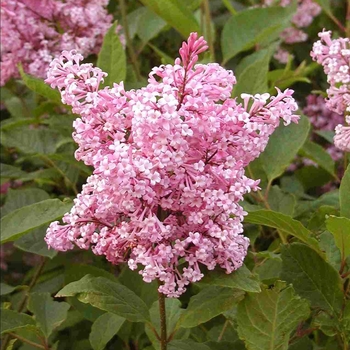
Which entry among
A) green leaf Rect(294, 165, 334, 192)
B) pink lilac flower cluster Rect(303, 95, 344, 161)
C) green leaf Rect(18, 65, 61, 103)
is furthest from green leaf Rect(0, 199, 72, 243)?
pink lilac flower cluster Rect(303, 95, 344, 161)

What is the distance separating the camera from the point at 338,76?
108 centimetres

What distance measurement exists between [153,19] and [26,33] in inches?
15.3

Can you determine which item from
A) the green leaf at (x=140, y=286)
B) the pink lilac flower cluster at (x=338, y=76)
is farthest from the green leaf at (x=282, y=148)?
the green leaf at (x=140, y=286)

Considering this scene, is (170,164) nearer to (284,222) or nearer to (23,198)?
(284,222)

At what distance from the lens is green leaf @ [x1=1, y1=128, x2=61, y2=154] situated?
5.16ft

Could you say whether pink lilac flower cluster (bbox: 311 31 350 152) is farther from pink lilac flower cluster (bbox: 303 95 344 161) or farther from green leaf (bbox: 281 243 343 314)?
pink lilac flower cluster (bbox: 303 95 344 161)

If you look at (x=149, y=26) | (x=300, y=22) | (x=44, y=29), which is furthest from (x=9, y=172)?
(x=300, y=22)

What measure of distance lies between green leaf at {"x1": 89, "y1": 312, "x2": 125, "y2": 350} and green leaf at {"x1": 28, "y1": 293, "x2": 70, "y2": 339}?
76 mm

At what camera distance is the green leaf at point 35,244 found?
1.35 meters

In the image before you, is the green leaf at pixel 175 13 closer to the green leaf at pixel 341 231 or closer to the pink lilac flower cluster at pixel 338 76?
the pink lilac flower cluster at pixel 338 76

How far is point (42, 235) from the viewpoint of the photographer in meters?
1.43

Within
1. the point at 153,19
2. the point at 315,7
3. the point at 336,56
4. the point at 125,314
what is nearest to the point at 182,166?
the point at 125,314

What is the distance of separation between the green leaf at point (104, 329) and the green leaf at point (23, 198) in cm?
41

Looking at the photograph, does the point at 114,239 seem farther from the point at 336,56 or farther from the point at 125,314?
the point at 336,56
